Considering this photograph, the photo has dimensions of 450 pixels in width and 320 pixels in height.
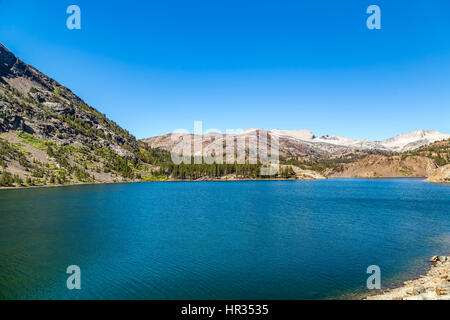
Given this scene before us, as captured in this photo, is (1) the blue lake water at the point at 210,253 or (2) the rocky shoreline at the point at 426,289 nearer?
(2) the rocky shoreline at the point at 426,289

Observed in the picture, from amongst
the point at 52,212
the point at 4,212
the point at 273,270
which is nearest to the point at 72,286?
the point at 273,270

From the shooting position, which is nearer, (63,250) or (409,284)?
(409,284)

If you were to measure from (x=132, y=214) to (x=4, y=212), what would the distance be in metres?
34.5

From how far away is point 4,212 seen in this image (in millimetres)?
73438

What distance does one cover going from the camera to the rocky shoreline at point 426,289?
75.6 feet

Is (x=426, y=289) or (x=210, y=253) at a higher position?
(x=426, y=289)

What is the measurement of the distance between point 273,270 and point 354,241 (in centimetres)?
2157

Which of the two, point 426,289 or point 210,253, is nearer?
point 426,289

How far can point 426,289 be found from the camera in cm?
2548

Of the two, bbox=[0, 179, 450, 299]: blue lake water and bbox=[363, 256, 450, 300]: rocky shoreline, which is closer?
bbox=[363, 256, 450, 300]: rocky shoreline

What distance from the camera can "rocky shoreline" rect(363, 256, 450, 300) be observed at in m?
23.0
